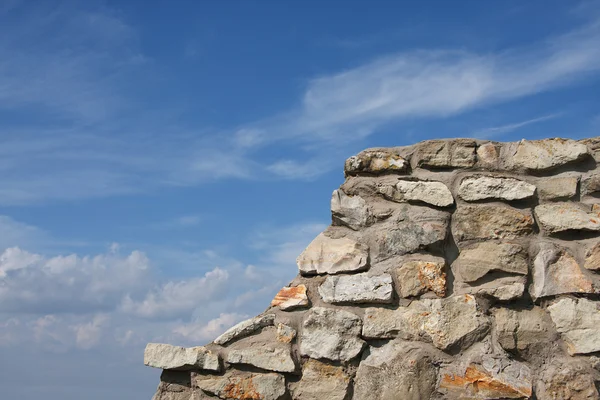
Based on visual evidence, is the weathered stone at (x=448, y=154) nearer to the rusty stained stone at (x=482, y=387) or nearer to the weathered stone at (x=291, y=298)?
the weathered stone at (x=291, y=298)

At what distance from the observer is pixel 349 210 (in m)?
3.67

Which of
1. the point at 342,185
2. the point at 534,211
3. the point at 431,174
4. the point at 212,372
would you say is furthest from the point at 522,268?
the point at 212,372

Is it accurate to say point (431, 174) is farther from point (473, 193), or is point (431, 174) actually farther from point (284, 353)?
point (284, 353)

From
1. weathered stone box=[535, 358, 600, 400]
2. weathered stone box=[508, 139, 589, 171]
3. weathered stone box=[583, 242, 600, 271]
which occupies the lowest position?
weathered stone box=[535, 358, 600, 400]

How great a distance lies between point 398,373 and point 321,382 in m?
0.41

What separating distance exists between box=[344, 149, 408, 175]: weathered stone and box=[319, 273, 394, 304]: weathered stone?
613 mm

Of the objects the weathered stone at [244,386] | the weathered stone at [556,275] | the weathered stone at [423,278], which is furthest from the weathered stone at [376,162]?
the weathered stone at [244,386]

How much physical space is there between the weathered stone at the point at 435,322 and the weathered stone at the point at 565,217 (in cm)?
60

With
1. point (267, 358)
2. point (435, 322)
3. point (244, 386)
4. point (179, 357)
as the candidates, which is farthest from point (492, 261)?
point (179, 357)

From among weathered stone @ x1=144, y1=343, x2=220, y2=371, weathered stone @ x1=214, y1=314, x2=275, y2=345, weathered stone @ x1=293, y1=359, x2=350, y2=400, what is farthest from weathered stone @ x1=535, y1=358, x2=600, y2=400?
weathered stone @ x1=144, y1=343, x2=220, y2=371

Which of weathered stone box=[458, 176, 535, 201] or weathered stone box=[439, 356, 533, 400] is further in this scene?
weathered stone box=[458, 176, 535, 201]

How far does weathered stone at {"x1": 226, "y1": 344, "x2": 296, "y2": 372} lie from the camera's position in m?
3.45

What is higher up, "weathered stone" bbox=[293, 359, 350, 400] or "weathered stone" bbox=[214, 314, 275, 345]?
"weathered stone" bbox=[214, 314, 275, 345]

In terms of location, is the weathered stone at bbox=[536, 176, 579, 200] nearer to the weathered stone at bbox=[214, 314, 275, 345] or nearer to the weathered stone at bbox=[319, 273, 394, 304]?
the weathered stone at bbox=[319, 273, 394, 304]
